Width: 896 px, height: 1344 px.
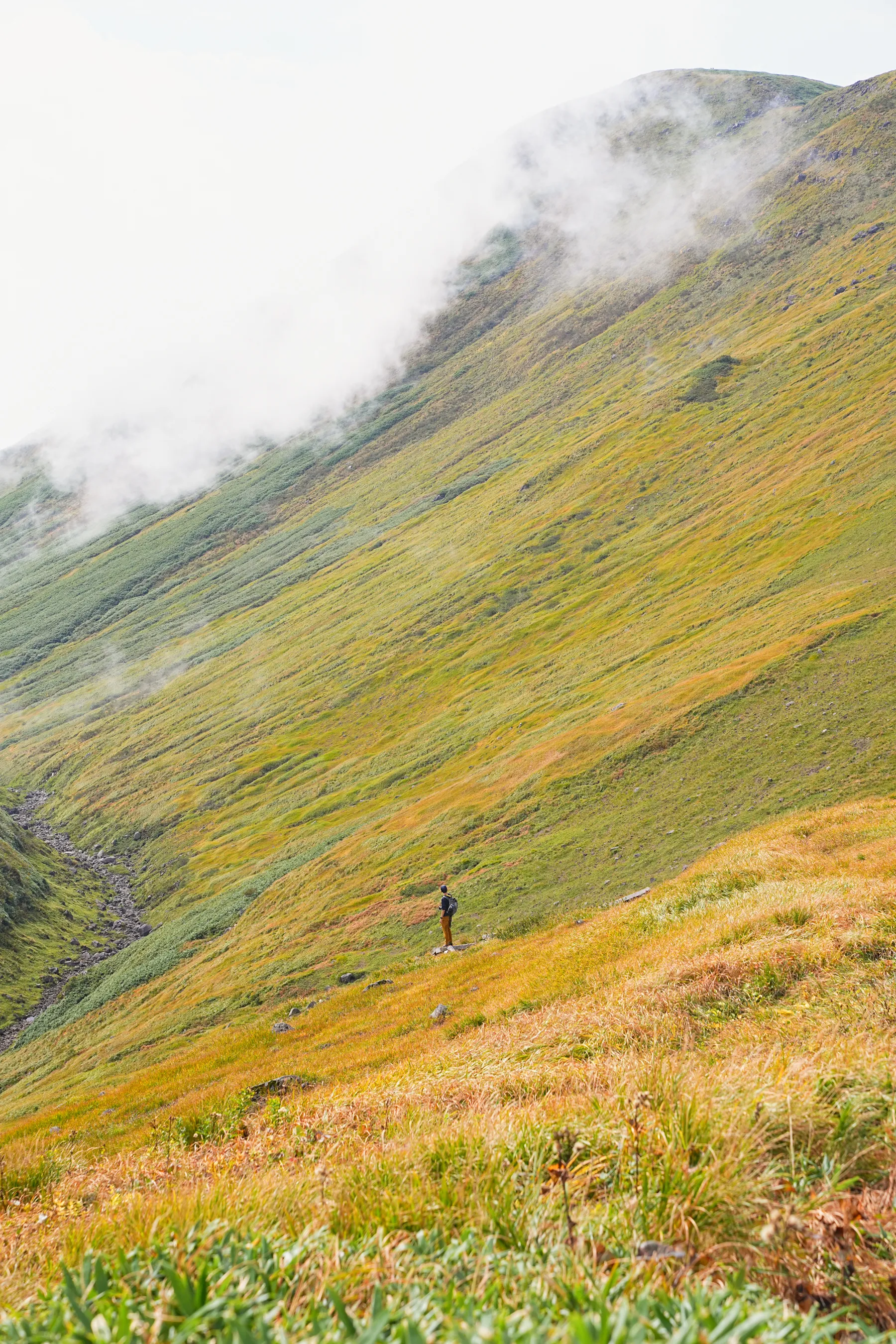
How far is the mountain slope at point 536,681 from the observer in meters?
43.0

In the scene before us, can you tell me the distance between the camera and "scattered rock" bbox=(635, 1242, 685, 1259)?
11.7 ft

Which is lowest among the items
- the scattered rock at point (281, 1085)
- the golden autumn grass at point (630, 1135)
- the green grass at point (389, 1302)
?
the scattered rock at point (281, 1085)

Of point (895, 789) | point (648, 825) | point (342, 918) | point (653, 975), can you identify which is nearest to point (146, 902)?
point (342, 918)

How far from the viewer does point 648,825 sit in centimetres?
4044

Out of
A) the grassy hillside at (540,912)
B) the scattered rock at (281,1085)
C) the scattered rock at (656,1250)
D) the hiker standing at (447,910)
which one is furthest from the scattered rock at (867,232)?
the scattered rock at (656,1250)

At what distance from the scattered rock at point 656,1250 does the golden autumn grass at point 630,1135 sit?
0.15 feet

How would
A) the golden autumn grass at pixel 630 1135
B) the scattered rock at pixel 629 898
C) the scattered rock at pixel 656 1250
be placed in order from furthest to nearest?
the scattered rock at pixel 629 898 < the golden autumn grass at pixel 630 1135 < the scattered rock at pixel 656 1250

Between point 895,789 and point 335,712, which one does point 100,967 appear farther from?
point 895,789

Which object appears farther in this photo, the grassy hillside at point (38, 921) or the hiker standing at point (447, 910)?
the grassy hillside at point (38, 921)

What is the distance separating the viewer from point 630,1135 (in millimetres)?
4699

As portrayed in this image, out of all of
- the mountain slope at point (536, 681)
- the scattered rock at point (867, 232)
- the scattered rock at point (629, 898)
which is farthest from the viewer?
the scattered rock at point (867, 232)

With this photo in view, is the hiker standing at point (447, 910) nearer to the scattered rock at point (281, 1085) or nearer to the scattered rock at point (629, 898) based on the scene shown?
the scattered rock at point (629, 898)

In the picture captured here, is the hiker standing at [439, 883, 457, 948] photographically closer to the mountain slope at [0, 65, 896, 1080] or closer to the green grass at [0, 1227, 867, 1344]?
the mountain slope at [0, 65, 896, 1080]

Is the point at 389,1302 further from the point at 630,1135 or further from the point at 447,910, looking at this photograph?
the point at 447,910
